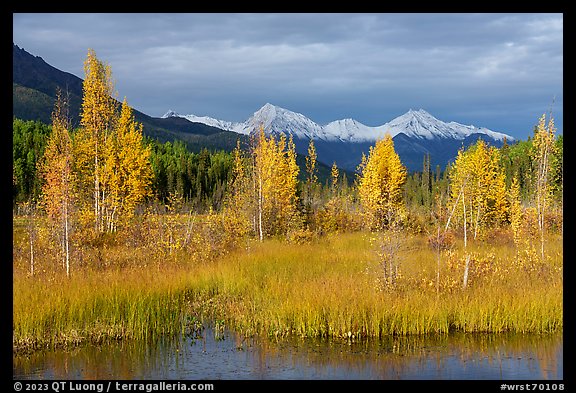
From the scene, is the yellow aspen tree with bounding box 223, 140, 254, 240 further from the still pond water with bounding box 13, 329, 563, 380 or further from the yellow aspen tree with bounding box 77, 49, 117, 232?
the still pond water with bounding box 13, 329, 563, 380

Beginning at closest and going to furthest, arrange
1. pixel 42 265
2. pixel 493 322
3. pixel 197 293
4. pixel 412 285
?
1. pixel 493 322
2. pixel 412 285
3. pixel 197 293
4. pixel 42 265

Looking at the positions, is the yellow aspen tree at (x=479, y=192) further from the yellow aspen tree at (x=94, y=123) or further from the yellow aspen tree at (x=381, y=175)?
the yellow aspen tree at (x=94, y=123)

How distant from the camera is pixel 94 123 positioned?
33.5 m

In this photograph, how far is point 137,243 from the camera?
951 inches

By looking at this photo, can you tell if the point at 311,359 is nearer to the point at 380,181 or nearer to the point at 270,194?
the point at 270,194

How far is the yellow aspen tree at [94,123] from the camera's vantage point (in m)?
33.1

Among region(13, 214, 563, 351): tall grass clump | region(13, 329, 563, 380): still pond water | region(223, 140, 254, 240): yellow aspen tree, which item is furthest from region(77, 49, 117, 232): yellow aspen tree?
region(13, 329, 563, 380): still pond water

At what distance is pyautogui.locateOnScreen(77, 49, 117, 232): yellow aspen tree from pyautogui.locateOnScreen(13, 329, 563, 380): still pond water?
21.7 m

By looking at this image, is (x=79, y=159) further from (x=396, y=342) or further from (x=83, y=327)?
(x=396, y=342)

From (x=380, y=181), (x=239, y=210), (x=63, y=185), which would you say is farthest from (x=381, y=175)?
(x=63, y=185)

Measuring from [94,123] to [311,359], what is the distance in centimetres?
2679
